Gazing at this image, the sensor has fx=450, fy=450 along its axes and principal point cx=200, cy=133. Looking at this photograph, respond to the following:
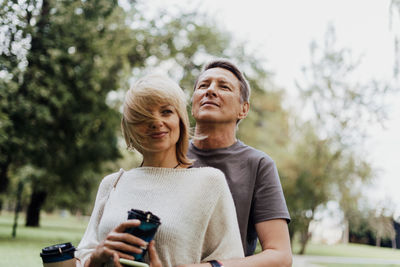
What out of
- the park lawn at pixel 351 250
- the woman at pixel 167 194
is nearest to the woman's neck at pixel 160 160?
the woman at pixel 167 194

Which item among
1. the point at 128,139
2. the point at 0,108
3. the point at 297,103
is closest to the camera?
the point at 128,139

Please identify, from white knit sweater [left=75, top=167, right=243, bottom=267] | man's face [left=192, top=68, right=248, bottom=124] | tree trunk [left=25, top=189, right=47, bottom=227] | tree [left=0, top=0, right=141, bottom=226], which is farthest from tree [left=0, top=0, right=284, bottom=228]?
white knit sweater [left=75, top=167, right=243, bottom=267]

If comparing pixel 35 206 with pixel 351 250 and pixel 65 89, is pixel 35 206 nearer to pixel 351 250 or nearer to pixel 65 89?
pixel 65 89

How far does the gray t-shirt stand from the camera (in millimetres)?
1960

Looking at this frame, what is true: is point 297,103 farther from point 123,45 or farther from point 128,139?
point 128,139

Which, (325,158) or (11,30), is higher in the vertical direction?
(11,30)

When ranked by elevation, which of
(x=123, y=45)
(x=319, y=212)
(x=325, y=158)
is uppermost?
(x=123, y=45)

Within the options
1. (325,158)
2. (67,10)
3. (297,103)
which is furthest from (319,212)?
(67,10)

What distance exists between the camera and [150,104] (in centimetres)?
168

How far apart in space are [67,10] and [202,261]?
11752 mm

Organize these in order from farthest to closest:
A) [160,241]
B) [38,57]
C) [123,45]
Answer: [123,45] → [38,57] → [160,241]

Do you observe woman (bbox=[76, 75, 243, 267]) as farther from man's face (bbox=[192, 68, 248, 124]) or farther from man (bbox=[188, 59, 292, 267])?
man's face (bbox=[192, 68, 248, 124])

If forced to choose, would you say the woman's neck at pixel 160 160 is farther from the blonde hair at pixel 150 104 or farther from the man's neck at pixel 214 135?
the man's neck at pixel 214 135

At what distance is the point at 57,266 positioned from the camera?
1.57 metres
